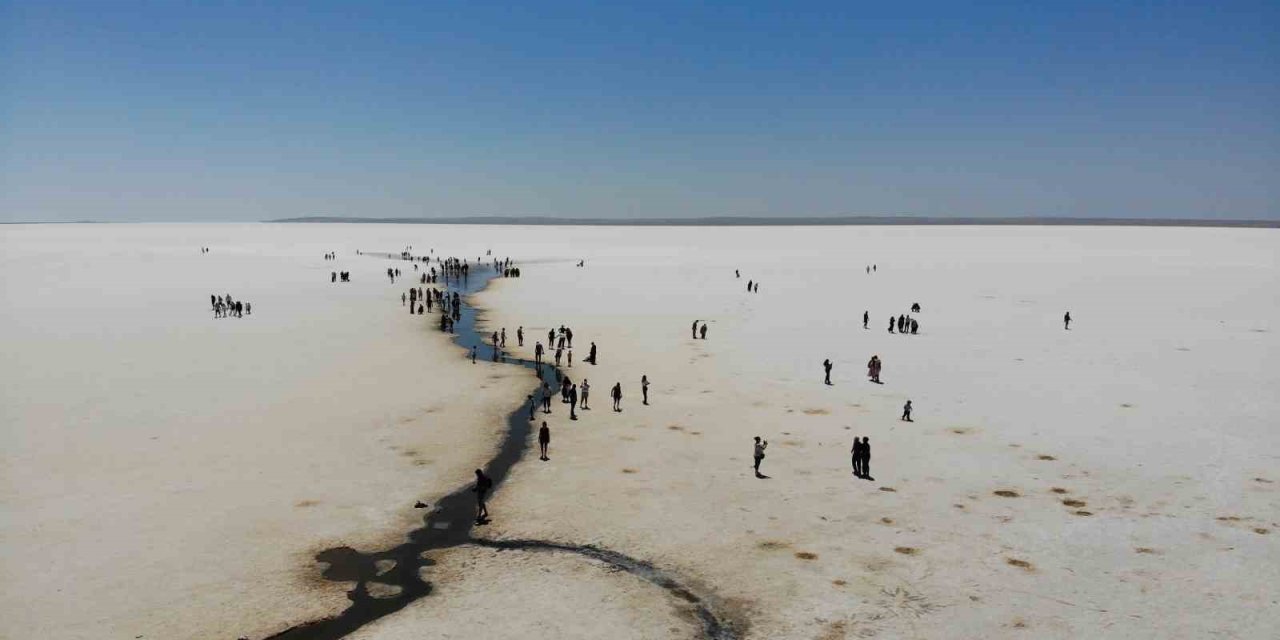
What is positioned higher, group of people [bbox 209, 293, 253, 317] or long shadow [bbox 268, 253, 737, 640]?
group of people [bbox 209, 293, 253, 317]

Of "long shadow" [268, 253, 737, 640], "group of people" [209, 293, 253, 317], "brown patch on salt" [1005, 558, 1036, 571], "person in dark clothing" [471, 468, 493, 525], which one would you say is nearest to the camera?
"long shadow" [268, 253, 737, 640]

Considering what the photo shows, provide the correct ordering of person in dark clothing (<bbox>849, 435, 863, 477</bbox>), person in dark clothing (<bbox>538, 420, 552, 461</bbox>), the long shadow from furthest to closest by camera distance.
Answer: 1. person in dark clothing (<bbox>538, 420, 552, 461</bbox>)
2. person in dark clothing (<bbox>849, 435, 863, 477</bbox>)
3. the long shadow

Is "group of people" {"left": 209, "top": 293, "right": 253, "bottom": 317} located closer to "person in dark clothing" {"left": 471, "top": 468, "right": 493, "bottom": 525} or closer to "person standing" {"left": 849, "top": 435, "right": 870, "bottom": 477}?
"person in dark clothing" {"left": 471, "top": 468, "right": 493, "bottom": 525}

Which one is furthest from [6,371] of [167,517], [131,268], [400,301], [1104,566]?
[131,268]

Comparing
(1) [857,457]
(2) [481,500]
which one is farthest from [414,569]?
(1) [857,457]

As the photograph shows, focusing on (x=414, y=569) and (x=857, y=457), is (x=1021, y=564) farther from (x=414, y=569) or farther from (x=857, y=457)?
(x=414, y=569)

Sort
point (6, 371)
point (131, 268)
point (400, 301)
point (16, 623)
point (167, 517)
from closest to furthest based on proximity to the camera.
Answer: point (16, 623), point (167, 517), point (6, 371), point (400, 301), point (131, 268)

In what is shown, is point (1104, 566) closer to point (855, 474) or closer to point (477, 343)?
point (855, 474)

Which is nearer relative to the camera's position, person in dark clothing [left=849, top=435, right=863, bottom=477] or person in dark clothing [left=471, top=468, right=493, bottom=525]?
person in dark clothing [left=471, top=468, right=493, bottom=525]

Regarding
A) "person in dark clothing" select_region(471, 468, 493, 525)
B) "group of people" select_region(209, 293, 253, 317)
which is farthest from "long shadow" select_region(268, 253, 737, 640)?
"group of people" select_region(209, 293, 253, 317)
